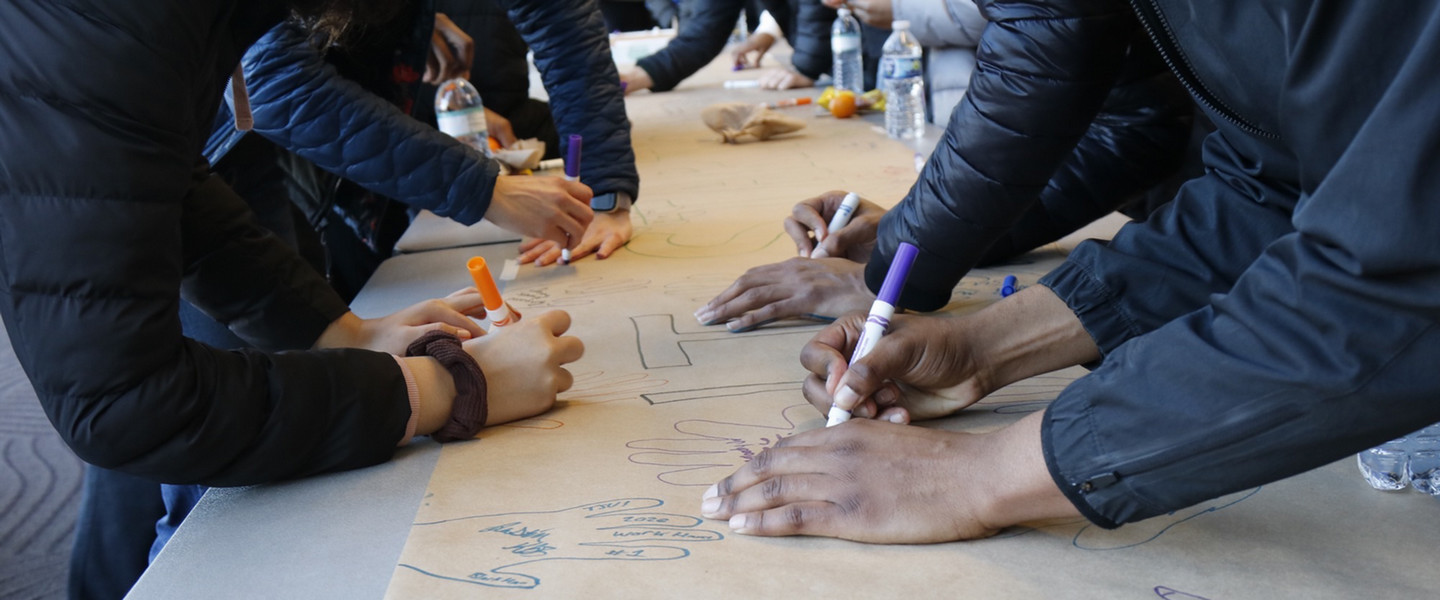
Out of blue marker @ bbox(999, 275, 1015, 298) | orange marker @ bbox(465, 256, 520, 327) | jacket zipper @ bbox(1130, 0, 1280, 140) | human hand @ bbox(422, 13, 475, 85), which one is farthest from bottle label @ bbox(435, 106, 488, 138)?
jacket zipper @ bbox(1130, 0, 1280, 140)

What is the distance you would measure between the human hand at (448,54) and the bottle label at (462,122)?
51 cm

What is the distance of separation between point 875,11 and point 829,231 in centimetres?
136

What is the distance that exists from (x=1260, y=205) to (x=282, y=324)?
1.06 metres

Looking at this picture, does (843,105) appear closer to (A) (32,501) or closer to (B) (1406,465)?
(A) (32,501)

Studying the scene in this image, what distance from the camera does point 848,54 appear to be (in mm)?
3398

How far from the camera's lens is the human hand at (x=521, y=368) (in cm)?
107

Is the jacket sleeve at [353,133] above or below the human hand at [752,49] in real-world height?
above

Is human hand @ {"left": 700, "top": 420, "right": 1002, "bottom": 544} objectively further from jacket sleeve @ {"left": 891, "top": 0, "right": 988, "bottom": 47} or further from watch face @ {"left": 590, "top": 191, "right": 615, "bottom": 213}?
jacket sleeve @ {"left": 891, "top": 0, "right": 988, "bottom": 47}

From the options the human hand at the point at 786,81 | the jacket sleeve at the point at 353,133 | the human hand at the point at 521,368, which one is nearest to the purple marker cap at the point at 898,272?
the human hand at the point at 521,368

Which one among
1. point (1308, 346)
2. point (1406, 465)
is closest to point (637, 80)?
point (1406, 465)

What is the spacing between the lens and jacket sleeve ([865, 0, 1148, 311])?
101 cm

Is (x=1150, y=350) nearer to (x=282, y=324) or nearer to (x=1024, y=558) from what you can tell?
(x=1024, y=558)

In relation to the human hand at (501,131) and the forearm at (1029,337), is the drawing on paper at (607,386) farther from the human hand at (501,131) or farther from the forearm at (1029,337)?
the human hand at (501,131)

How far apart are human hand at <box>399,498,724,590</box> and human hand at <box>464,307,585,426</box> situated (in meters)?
0.22
